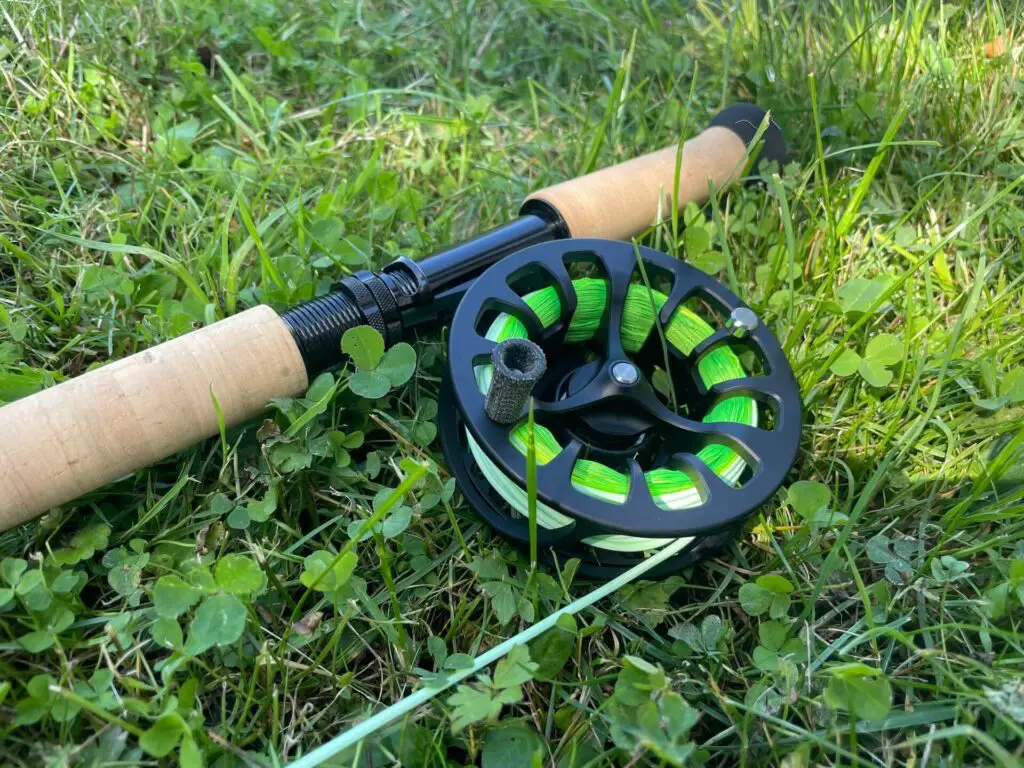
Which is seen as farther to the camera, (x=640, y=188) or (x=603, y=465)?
(x=640, y=188)

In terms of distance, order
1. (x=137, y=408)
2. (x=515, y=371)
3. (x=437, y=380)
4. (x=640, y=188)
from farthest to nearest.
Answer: (x=640, y=188) < (x=437, y=380) < (x=137, y=408) < (x=515, y=371)

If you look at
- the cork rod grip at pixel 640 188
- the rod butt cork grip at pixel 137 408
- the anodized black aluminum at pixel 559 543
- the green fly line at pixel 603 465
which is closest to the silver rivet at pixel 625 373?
the green fly line at pixel 603 465

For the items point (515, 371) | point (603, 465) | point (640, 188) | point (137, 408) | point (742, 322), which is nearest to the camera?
point (515, 371)

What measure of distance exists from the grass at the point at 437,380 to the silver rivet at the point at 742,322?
163 mm

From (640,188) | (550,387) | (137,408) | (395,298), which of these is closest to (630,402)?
(550,387)

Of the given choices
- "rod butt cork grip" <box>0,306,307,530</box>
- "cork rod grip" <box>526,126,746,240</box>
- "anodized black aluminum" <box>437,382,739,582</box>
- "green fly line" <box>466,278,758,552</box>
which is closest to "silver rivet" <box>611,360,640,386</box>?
"green fly line" <box>466,278,758,552</box>

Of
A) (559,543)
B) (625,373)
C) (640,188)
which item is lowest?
(559,543)

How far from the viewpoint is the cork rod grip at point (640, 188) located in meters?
1.94

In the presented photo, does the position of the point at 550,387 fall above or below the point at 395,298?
below

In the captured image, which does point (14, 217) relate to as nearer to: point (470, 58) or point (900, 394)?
point (470, 58)

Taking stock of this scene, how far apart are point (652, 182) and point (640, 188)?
0.13ft

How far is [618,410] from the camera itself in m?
1.65

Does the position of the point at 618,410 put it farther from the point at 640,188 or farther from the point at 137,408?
the point at 137,408

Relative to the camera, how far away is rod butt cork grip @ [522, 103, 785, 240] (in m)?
1.94
